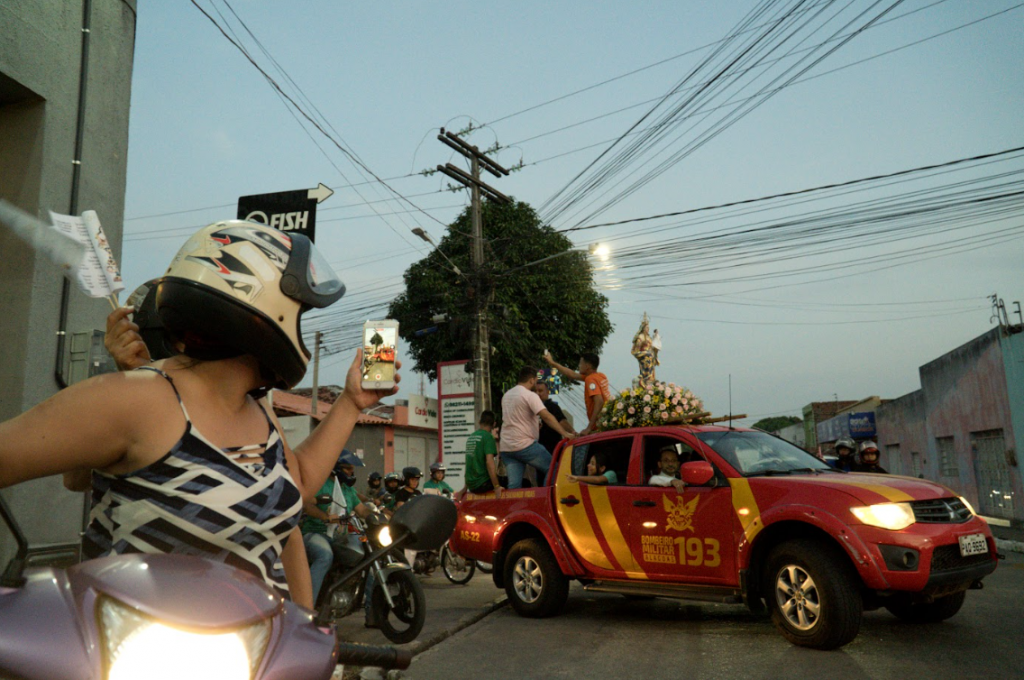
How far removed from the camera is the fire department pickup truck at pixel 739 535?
6031mm

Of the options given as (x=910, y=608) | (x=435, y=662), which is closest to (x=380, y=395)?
(x=435, y=662)

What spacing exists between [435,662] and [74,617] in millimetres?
5627

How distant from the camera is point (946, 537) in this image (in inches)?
239

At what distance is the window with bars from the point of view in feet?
88.3

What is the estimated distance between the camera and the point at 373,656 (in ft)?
5.58

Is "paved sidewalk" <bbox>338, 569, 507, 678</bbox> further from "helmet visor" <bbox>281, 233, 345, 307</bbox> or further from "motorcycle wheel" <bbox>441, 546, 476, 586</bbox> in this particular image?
"helmet visor" <bbox>281, 233, 345, 307</bbox>

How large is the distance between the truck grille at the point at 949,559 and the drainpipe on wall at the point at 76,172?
646 cm

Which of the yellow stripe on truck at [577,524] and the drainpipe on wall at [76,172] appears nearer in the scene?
the drainpipe on wall at [76,172]

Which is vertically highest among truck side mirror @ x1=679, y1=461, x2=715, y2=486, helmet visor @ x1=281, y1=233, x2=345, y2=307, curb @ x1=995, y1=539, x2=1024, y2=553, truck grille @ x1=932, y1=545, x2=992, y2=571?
helmet visor @ x1=281, y1=233, x2=345, y2=307

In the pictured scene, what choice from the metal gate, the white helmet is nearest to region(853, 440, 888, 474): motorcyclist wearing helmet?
the white helmet

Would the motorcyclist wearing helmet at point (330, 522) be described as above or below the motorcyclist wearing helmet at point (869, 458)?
below

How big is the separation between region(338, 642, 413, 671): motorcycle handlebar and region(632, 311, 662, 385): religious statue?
12489 mm

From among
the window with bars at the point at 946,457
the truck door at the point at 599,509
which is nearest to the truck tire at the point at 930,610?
the truck door at the point at 599,509

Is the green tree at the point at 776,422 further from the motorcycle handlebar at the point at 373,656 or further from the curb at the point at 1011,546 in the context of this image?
the motorcycle handlebar at the point at 373,656
